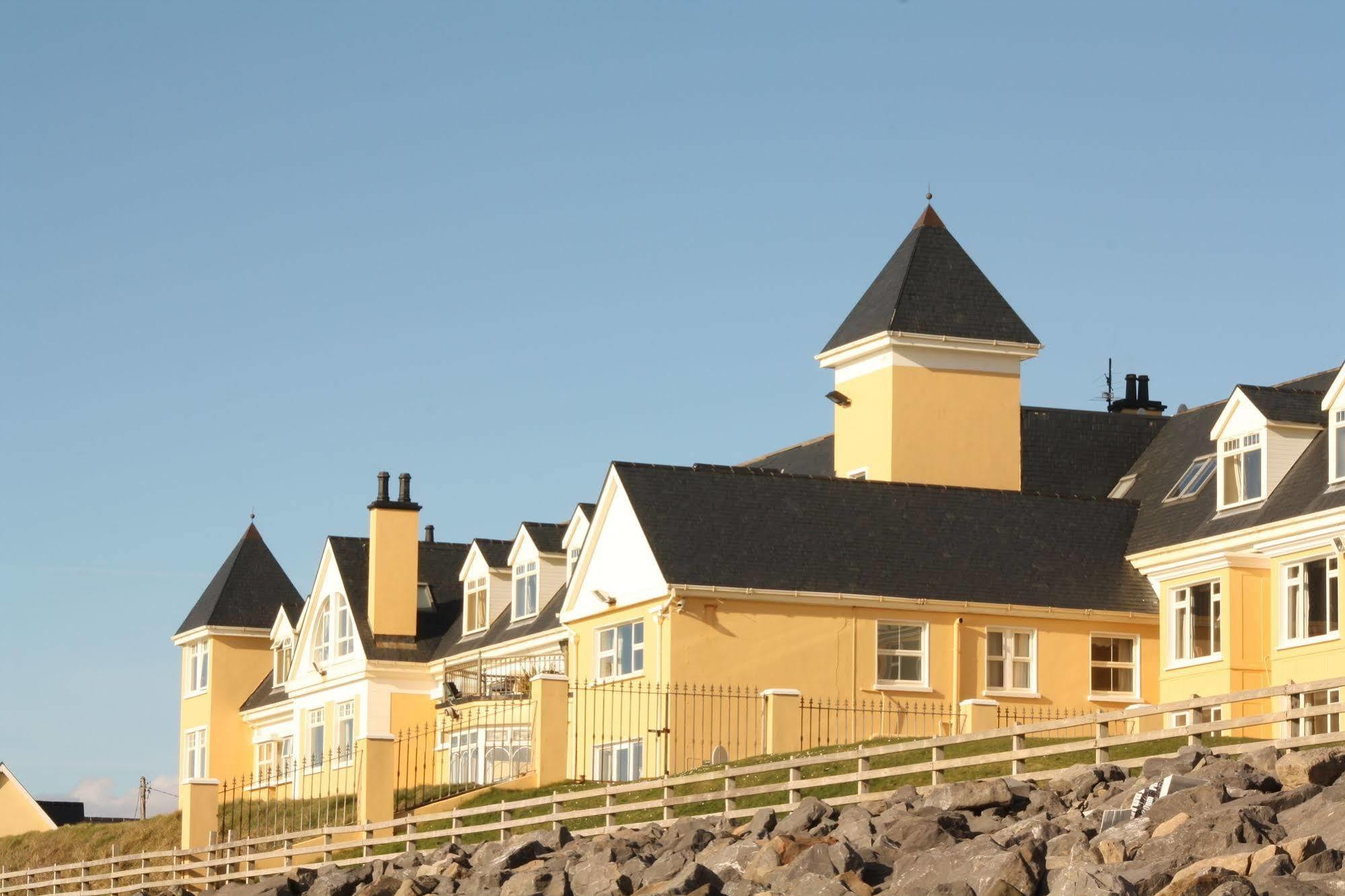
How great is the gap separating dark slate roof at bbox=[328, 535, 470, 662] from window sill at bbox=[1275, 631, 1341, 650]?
22920mm

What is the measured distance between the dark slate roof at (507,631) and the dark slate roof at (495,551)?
112 centimetres

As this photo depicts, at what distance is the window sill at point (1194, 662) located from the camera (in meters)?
36.2

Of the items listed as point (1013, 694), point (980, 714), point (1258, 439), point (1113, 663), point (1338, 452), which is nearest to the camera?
point (980, 714)

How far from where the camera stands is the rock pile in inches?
616

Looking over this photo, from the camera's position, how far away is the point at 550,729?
32.8 metres

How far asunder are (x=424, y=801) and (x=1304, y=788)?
61.2ft

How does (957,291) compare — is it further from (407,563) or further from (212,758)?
(212,758)

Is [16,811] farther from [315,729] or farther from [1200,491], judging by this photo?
[1200,491]

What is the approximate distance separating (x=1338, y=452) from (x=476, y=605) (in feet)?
74.0

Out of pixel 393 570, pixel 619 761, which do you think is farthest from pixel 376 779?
pixel 393 570

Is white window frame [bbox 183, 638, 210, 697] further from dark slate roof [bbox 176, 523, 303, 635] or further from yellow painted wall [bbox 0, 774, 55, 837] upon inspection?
yellow painted wall [bbox 0, 774, 55, 837]

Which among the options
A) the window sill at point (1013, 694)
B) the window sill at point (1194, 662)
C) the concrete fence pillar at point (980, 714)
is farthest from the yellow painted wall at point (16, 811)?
the concrete fence pillar at point (980, 714)

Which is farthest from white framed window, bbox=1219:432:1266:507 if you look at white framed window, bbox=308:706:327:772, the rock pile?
white framed window, bbox=308:706:327:772

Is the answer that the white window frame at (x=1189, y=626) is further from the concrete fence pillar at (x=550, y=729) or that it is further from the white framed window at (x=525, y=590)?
the white framed window at (x=525, y=590)
